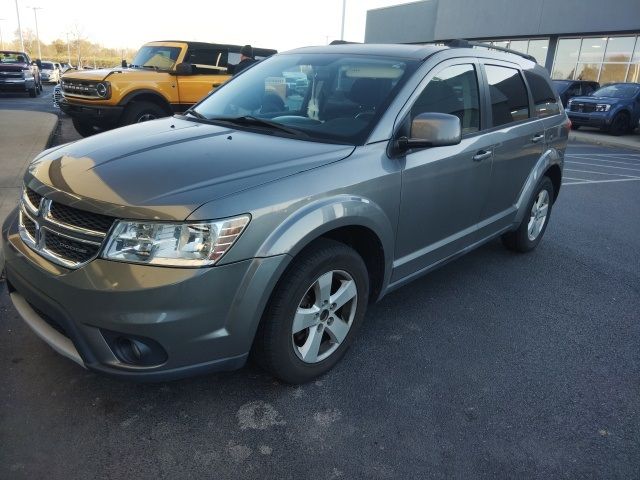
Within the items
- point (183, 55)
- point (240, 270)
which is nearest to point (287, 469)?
point (240, 270)

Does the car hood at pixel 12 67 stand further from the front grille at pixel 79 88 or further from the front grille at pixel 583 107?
the front grille at pixel 583 107

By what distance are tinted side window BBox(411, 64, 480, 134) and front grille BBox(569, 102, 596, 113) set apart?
629 inches

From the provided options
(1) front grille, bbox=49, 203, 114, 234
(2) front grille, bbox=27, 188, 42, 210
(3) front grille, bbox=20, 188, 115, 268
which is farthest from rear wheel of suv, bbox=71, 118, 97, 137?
(1) front grille, bbox=49, 203, 114, 234

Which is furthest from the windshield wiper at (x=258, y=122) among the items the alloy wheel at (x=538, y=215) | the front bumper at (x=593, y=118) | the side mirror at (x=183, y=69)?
the front bumper at (x=593, y=118)

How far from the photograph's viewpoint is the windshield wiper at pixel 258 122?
3010mm

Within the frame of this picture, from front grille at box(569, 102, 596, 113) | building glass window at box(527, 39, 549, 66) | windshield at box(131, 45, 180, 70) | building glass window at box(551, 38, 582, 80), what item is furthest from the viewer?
building glass window at box(527, 39, 549, 66)

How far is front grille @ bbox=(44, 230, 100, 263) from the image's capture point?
2.19m

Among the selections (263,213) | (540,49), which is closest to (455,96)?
(263,213)

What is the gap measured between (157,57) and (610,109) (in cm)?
1421

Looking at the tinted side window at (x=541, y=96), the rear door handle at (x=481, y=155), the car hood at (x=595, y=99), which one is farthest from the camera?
the car hood at (x=595, y=99)

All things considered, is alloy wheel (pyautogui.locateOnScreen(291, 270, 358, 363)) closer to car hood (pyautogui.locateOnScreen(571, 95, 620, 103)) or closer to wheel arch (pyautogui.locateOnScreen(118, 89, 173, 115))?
wheel arch (pyautogui.locateOnScreen(118, 89, 173, 115))

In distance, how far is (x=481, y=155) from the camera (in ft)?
11.9

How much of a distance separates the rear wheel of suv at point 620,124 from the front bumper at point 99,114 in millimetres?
15413

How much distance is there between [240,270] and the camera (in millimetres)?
2197
